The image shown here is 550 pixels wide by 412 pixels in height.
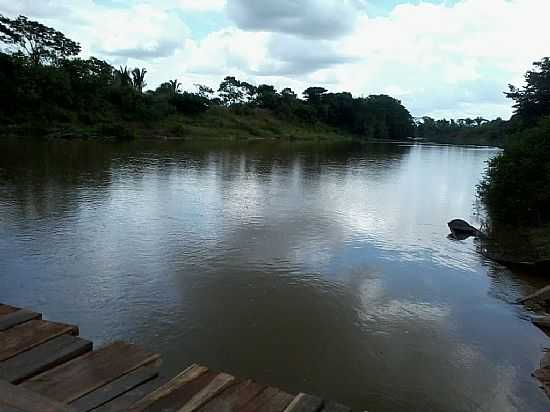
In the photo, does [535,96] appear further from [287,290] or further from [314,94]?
[314,94]

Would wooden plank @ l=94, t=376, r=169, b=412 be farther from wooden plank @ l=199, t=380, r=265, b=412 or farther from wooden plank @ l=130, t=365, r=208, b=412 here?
→ wooden plank @ l=199, t=380, r=265, b=412

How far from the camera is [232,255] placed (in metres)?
10.4

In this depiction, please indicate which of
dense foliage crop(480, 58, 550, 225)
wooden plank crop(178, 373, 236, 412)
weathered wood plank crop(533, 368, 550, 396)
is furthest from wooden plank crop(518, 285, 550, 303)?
wooden plank crop(178, 373, 236, 412)

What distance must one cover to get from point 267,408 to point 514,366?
16.7 feet

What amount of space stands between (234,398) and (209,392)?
0.58ft

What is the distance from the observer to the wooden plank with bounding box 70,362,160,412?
9.22ft

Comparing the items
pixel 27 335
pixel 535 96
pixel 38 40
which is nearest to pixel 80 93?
pixel 38 40

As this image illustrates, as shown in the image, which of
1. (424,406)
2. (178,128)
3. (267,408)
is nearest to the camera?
(267,408)

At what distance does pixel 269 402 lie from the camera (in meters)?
3.05

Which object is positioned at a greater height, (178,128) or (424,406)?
(178,128)

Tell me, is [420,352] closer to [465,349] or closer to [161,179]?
[465,349]

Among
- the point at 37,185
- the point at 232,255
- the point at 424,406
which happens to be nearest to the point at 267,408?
the point at 424,406

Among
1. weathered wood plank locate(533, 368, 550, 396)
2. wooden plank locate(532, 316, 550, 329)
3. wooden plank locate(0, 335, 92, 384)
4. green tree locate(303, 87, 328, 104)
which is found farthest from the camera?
green tree locate(303, 87, 328, 104)

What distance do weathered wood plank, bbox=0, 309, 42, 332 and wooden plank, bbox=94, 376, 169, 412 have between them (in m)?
1.50
